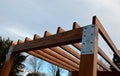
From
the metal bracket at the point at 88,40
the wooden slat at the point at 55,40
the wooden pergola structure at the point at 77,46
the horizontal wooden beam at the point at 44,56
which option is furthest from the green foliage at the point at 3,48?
the metal bracket at the point at 88,40

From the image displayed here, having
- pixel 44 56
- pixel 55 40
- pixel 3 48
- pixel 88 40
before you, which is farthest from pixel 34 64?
pixel 88 40

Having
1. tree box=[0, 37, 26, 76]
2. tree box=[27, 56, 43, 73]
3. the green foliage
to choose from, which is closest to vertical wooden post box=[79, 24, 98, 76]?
the green foliage

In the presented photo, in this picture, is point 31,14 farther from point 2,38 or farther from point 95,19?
point 2,38

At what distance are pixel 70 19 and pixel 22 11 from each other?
191 cm

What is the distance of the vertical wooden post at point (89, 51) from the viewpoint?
191cm

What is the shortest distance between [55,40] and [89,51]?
2.33 ft

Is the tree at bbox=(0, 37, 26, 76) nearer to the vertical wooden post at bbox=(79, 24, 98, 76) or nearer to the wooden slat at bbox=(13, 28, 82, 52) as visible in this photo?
the wooden slat at bbox=(13, 28, 82, 52)

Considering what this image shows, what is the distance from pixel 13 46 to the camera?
3465 mm

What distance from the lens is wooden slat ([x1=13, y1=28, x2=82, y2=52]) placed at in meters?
2.33

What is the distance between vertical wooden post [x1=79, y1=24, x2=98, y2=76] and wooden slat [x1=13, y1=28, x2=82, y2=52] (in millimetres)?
147

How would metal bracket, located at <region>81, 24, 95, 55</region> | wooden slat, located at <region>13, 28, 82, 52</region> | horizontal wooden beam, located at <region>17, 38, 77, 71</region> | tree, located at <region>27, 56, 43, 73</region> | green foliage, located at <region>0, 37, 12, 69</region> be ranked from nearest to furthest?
metal bracket, located at <region>81, 24, 95, 55</region> < wooden slat, located at <region>13, 28, 82, 52</region> < horizontal wooden beam, located at <region>17, 38, 77, 71</region> < green foliage, located at <region>0, 37, 12, 69</region> < tree, located at <region>27, 56, 43, 73</region>

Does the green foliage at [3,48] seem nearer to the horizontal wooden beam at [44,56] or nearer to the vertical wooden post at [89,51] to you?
the horizontal wooden beam at [44,56]

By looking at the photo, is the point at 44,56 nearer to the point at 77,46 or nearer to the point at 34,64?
the point at 77,46

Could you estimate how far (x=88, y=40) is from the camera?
2.10m
